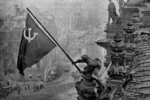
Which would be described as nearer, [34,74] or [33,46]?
[33,46]

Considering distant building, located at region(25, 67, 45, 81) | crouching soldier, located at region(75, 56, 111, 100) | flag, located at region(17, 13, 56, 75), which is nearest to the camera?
crouching soldier, located at region(75, 56, 111, 100)

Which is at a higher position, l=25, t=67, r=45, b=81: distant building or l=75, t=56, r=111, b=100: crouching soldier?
l=75, t=56, r=111, b=100: crouching soldier

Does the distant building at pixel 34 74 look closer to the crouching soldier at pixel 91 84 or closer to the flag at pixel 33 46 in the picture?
the flag at pixel 33 46

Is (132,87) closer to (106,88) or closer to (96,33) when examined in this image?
(106,88)

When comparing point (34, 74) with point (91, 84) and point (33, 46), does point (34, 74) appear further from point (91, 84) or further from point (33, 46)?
point (91, 84)

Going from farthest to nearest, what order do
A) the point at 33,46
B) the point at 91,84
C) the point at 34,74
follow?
the point at 34,74
the point at 33,46
the point at 91,84

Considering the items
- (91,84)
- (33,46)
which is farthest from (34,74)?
(91,84)

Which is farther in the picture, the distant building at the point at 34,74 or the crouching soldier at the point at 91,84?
the distant building at the point at 34,74

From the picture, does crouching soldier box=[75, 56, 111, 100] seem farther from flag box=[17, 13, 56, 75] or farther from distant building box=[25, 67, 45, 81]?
distant building box=[25, 67, 45, 81]

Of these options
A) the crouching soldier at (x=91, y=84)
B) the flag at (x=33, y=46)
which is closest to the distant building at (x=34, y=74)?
the flag at (x=33, y=46)

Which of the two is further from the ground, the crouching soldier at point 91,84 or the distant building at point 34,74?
the crouching soldier at point 91,84

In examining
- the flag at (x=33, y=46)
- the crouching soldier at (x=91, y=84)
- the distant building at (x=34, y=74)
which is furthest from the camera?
the distant building at (x=34, y=74)

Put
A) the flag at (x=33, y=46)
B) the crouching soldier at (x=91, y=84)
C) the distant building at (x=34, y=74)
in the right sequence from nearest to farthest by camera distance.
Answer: the crouching soldier at (x=91, y=84) < the flag at (x=33, y=46) < the distant building at (x=34, y=74)

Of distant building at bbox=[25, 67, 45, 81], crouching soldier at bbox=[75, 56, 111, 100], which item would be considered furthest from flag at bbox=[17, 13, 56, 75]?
distant building at bbox=[25, 67, 45, 81]
